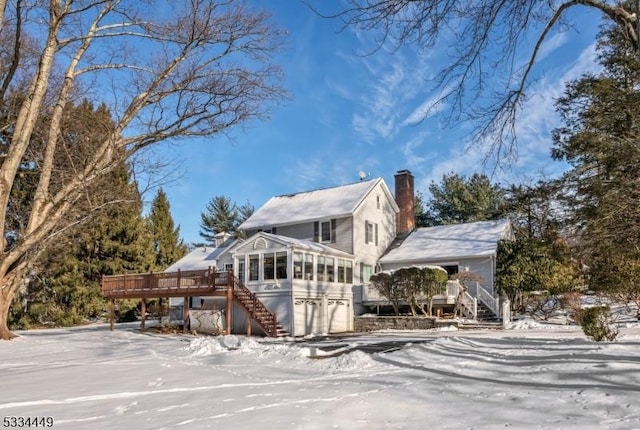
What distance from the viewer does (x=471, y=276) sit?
73.3ft

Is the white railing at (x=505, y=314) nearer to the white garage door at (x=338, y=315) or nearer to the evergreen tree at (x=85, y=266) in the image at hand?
the white garage door at (x=338, y=315)

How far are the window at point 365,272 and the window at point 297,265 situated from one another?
18.7ft

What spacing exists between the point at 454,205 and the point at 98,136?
30.1m

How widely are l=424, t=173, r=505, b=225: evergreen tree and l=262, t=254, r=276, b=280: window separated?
23.8 metres

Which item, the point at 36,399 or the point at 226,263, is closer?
the point at 36,399

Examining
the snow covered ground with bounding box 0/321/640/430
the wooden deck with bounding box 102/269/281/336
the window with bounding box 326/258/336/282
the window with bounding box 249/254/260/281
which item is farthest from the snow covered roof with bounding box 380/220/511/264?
the snow covered ground with bounding box 0/321/640/430

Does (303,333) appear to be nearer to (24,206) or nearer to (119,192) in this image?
(119,192)

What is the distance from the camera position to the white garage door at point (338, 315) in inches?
923

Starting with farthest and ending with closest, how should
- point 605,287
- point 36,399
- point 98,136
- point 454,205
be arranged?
1. point 454,205
2. point 98,136
3. point 605,287
4. point 36,399

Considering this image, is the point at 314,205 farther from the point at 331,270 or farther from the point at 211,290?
the point at 211,290

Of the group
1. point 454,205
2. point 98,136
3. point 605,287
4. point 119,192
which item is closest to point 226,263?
point 119,192

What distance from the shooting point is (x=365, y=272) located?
27047mm

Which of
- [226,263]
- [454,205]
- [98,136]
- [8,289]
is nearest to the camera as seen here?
[8,289]

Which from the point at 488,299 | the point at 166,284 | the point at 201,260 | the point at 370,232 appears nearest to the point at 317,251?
the point at 370,232
